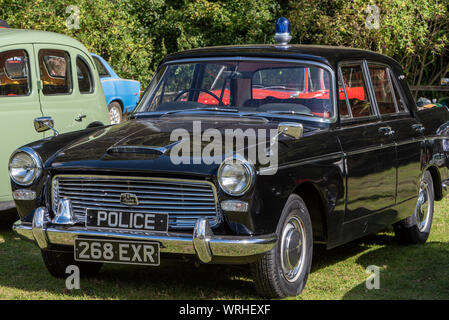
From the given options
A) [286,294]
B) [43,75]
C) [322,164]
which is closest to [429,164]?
[322,164]

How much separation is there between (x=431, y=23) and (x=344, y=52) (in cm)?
1274

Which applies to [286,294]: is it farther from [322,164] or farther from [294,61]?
[294,61]

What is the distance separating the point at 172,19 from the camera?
20891mm

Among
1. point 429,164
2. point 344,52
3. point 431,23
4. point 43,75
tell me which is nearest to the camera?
point 344,52

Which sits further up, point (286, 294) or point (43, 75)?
point (43, 75)

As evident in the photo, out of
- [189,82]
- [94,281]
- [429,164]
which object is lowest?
[94,281]

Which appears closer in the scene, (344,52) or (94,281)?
(94,281)

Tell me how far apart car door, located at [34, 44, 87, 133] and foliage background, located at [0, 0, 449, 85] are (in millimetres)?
9182

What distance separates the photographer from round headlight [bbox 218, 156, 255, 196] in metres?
4.62

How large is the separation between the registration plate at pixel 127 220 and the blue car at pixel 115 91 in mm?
10305

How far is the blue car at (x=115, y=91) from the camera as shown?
1528 centimetres

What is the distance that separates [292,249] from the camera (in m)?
5.09

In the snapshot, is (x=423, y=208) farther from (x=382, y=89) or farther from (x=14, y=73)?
(x=14, y=73)

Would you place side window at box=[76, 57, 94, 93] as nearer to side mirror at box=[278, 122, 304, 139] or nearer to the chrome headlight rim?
side mirror at box=[278, 122, 304, 139]
